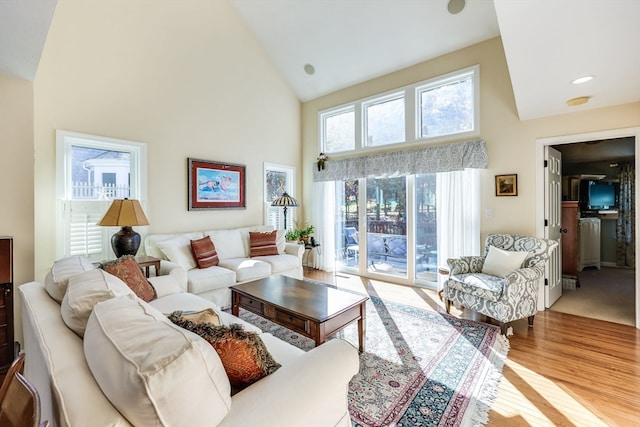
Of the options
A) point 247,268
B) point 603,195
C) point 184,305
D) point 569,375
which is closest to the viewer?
point 569,375

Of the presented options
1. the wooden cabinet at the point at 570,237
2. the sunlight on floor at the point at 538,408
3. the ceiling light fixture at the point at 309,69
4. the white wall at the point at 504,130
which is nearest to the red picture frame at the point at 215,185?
the ceiling light fixture at the point at 309,69

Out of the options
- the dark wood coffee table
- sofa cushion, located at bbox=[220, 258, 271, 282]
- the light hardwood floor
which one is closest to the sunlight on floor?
the light hardwood floor

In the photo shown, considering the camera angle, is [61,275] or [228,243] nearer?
[61,275]

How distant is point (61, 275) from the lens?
1692 mm

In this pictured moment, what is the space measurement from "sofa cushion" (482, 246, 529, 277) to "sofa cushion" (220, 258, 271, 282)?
2.74 m

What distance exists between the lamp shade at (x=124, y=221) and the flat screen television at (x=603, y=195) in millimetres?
7954

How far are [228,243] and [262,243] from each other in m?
0.51

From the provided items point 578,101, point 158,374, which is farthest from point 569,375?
point 158,374

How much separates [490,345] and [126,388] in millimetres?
2842

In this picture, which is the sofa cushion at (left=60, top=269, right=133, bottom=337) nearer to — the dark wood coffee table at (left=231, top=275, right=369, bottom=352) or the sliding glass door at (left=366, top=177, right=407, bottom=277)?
the dark wood coffee table at (left=231, top=275, right=369, bottom=352)

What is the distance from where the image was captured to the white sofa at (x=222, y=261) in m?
3.41

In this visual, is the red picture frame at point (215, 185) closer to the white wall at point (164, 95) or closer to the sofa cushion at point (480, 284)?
the white wall at point (164, 95)

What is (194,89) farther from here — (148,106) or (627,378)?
(627,378)

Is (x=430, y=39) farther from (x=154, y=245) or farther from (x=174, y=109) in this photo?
(x=154, y=245)
